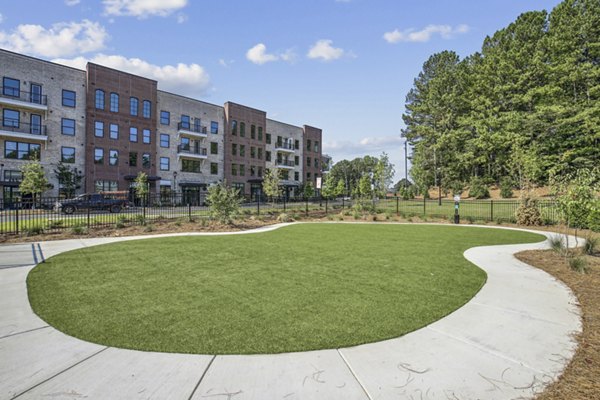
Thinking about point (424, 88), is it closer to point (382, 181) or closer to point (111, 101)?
point (382, 181)

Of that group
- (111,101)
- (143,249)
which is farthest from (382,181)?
(111,101)

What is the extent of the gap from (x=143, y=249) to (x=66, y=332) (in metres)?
5.98

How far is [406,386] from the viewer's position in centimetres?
274

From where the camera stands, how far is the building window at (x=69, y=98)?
3144 cm

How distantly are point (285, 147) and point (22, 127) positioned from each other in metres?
36.5

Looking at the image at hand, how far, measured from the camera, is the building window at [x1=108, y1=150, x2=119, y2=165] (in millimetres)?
34406

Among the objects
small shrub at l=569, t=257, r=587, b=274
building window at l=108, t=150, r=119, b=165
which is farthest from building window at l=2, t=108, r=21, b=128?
small shrub at l=569, t=257, r=587, b=274

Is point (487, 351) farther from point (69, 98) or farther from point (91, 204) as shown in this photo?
point (69, 98)

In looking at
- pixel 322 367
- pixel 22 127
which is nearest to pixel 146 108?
pixel 22 127

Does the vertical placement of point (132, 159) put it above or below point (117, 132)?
below

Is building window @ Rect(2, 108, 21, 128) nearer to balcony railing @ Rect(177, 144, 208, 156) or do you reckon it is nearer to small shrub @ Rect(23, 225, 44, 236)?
balcony railing @ Rect(177, 144, 208, 156)

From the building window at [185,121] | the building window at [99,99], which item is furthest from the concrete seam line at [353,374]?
the building window at [185,121]

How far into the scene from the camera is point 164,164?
39.3 m

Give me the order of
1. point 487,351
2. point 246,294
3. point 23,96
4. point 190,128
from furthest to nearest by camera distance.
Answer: point 190,128, point 23,96, point 246,294, point 487,351
